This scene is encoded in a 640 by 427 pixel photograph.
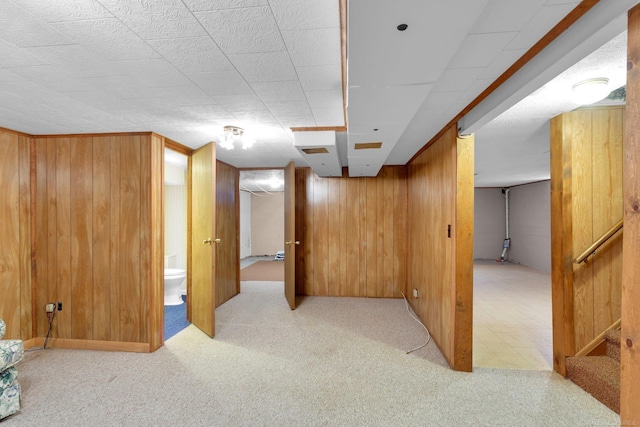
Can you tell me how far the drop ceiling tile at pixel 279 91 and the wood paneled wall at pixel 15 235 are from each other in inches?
99.8

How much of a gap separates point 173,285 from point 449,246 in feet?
12.0

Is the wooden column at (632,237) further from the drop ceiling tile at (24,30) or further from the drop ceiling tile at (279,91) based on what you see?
the drop ceiling tile at (24,30)

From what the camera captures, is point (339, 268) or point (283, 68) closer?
point (283, 68)

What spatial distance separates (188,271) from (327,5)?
3123mm

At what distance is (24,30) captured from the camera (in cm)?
113

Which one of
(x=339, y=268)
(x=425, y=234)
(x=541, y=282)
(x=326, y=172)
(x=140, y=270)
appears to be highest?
(x=326, y=172)

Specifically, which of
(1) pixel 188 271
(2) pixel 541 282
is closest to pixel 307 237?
(1) pixel 188 271

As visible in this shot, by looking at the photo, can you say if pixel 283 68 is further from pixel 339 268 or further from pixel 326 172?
pixel 339 268

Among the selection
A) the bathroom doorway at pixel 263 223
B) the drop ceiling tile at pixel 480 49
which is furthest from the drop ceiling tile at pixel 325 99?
the bathroom doorway at pixel 263 223

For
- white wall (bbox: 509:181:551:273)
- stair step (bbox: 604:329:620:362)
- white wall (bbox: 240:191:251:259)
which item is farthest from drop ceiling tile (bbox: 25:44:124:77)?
white wall (bbox: 509:181:551:273)

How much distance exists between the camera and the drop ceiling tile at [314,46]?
3.79ft

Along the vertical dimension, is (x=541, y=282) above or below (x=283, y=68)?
below

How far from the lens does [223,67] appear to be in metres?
→ 1.43

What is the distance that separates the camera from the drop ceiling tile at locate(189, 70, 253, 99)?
4.93 feet
